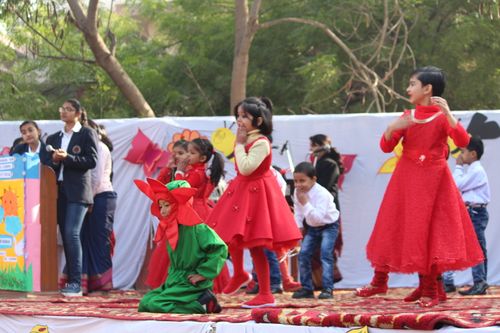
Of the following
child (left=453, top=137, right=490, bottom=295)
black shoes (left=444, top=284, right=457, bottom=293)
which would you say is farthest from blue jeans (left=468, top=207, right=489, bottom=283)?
black shoes (left=444, top=284, right=457, bottom=293)

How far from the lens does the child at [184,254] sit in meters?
6.78

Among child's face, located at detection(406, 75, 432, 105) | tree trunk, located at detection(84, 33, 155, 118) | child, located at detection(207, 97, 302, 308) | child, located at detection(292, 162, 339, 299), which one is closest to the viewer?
child's face, located at detection(406, 75, 432, 105)

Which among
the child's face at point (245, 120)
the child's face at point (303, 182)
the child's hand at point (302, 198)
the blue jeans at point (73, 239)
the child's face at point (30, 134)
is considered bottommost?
the blue jeans at point (73, 239)

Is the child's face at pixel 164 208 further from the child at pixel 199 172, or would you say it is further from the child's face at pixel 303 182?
the child's face at pixel 303 182

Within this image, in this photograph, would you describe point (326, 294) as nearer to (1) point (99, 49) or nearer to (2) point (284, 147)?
(2) point (284, 147)

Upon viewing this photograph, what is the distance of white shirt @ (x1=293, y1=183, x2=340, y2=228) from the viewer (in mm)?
9250

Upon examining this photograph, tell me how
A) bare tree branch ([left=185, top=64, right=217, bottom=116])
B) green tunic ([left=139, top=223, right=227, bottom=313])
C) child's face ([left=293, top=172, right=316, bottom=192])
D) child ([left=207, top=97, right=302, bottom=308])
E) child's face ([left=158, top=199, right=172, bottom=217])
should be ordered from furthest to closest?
bare tree branch ([left=185, top=64, right=217, bottom=116]) < child's face ([left=293, top=172, right=316, bottom=192]) < child ([left=207, top=97, right=302, bottom=308]) < child's face ([left=158, top=199, right=172, bottom=217]) < green tunic ([left=139, top=223, right=227, bottom=313])

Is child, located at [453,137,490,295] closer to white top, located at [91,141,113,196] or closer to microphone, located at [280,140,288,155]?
microphone, located at [280,140,288,155]

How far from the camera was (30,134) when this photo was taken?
9.65 meters

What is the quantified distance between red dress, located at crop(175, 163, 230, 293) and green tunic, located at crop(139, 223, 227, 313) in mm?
1984

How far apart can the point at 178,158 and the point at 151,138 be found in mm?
2019

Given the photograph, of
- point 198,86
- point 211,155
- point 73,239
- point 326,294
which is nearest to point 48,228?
point 73,239

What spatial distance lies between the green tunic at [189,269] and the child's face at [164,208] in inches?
5.2

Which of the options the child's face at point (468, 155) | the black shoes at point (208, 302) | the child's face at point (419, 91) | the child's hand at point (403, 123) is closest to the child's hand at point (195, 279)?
the black shoes at point (208, 302)
